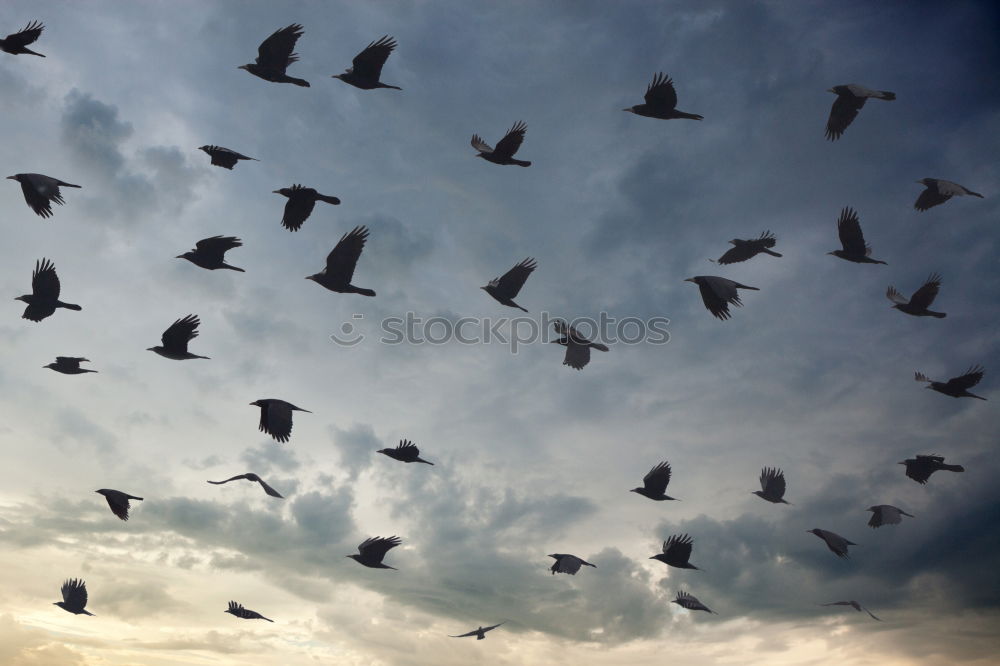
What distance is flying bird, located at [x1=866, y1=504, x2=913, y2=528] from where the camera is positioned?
886 inches

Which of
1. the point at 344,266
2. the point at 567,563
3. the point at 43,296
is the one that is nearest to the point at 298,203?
the point at 344,266

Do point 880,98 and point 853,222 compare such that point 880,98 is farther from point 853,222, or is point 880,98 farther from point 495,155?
point 495,155

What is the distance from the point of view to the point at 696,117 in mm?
19531

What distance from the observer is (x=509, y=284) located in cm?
2214

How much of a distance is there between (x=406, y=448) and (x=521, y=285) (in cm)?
630

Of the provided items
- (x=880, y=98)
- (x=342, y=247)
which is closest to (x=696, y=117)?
(x=880, y=98)

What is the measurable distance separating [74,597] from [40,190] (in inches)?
645

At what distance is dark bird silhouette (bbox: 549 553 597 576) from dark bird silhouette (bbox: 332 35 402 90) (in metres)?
15.6

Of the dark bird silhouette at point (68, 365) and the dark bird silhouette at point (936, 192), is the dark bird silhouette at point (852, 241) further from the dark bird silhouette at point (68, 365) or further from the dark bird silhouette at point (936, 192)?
the dark bird silhouette at point (68, 365)

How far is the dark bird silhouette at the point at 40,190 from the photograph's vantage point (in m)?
20.0

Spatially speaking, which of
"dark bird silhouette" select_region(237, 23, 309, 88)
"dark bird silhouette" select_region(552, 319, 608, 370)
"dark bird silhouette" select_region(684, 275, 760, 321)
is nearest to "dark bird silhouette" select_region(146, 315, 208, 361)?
"dark bird silhouette" select_region(237, 23, 309, 88)

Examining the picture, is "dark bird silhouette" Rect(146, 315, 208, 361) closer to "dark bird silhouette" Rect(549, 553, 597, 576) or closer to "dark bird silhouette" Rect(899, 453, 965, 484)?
"dark bird silhouette" Rect(549, 553, 597, 576)

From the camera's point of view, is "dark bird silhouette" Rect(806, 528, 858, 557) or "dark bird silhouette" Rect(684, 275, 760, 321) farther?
"dark bird silhouette" Rect(806, 528, 858, 557)

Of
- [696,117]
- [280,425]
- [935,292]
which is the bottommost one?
[280,425]
